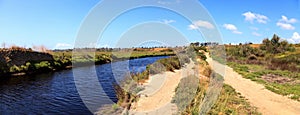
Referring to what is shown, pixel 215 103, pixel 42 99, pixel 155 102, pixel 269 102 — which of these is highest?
pixel 215 103

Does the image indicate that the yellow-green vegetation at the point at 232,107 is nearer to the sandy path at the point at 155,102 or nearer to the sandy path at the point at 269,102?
the sandy path at the point at 269,102

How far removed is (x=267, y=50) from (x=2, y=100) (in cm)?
3844

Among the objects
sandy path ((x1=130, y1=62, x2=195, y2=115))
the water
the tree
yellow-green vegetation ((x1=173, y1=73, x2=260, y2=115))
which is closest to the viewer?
yellow-green vegetation ((x1=173, y1=73, x2=260, y2=115))

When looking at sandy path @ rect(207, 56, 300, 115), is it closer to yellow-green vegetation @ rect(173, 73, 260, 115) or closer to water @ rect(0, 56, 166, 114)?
yellow-green vegetation @ rect(173, 73, 260, 115)

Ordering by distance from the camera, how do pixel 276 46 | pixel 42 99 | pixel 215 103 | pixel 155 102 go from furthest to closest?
pixel 276 46 < pixel 42 99 < pixel 155 102 < pixel 215 103

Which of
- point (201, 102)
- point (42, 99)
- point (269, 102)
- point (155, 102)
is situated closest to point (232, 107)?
point (201, 102)

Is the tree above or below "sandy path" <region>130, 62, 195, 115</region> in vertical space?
above

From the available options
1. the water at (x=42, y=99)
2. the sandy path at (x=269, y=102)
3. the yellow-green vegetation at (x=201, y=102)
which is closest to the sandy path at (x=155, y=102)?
the yellow-green vegetation at (x=201, y=102)

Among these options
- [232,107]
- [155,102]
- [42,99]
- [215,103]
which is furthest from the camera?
[42,99]

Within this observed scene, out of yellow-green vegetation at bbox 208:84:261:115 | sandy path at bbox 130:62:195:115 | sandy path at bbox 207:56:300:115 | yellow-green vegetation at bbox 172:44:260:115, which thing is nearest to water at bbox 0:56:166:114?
sandy path at bbox 130:62:195:115

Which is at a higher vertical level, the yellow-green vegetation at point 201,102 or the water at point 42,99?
the yellow-green vegetation at point 201,102

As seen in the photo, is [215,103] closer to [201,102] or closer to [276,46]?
[201,102]

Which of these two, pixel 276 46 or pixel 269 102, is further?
pixel 276 46

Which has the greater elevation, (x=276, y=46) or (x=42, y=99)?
(x=276, y=46)
